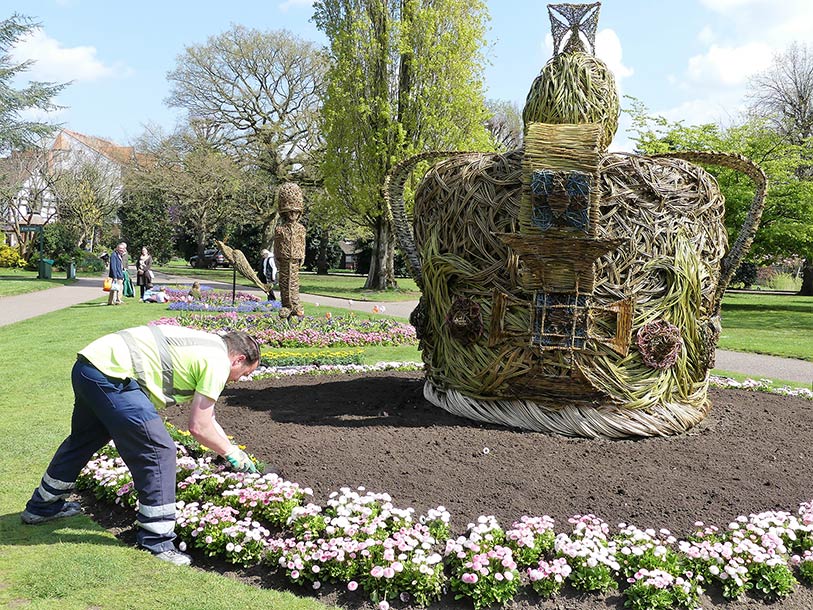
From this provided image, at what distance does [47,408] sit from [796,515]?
22.6 feet

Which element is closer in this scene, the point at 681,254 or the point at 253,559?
the point at 253,559

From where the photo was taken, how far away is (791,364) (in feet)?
39.8

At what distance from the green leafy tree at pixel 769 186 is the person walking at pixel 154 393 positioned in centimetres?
2126

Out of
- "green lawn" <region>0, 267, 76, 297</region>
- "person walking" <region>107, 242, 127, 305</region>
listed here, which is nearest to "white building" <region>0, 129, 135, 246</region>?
"green lawn" <region>0, 267, 76, 297</region>

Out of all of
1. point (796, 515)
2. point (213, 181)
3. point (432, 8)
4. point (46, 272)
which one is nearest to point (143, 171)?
point (213, 181)

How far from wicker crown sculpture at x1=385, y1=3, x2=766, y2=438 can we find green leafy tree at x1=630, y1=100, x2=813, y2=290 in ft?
58.2

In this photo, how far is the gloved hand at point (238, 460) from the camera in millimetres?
4070

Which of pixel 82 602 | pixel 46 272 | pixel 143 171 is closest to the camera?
pixel 82 602

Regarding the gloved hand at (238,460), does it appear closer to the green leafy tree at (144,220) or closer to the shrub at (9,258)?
the shrub at (9,258)

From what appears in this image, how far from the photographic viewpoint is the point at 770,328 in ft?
62.5

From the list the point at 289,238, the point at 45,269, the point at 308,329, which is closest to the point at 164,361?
the point at 308,329

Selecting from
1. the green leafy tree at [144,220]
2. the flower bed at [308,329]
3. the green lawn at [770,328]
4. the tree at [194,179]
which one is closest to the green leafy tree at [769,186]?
the green lawn at [770,328]

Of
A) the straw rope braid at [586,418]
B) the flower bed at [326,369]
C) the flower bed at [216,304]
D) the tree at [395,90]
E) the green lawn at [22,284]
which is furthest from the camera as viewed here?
the tree at [395,90]

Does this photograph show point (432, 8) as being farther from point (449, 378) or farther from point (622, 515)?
point (622, 515)
